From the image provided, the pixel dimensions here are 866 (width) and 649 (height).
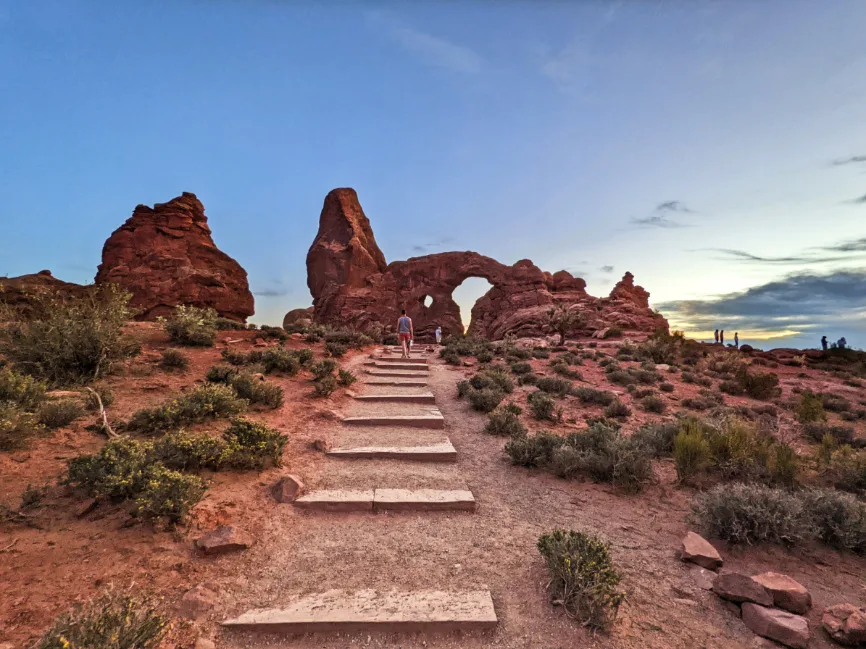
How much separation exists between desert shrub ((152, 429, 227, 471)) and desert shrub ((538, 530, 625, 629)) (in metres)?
3.87

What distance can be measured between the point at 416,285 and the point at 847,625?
48284 mm

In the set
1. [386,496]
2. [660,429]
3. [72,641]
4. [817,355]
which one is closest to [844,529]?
[660,429]

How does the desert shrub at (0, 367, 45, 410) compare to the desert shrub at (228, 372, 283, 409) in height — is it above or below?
above

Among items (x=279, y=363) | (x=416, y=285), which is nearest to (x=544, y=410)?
(x=279, y=363)

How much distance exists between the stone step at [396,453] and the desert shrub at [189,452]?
1695 millimetres

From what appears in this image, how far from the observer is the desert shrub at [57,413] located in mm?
5090

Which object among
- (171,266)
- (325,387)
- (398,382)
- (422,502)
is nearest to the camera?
(422,502)

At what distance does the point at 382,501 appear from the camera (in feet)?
14.7

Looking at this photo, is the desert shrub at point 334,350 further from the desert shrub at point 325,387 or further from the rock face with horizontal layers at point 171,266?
the rock face with horizontal layers at point 171,266

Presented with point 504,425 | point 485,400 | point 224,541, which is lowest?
point 224,541

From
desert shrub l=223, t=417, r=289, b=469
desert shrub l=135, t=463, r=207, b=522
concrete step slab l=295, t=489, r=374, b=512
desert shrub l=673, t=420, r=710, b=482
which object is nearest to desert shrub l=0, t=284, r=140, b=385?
desert shrub l=223, t=417, r=289, b=469

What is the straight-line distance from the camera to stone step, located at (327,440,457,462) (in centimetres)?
592

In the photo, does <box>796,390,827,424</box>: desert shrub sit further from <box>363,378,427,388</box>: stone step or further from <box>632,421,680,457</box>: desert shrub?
<box>363,378,427,388</box>: stone step

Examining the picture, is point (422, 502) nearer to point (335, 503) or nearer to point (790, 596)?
point (335, 503)
